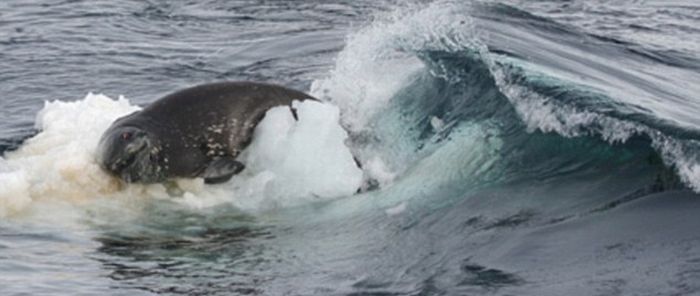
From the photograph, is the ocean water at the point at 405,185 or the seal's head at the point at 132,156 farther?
the seal's head at the point at 132,156

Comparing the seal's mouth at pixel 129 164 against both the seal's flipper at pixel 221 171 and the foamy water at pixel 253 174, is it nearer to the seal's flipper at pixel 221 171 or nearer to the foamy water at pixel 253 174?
the foamy water at pixel 253 174

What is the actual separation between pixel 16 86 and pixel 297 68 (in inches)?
113

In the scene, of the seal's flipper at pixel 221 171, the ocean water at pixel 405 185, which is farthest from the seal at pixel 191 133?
the ocean water at pixel 405 185

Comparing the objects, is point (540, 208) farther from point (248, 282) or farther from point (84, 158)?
point (84, 158)

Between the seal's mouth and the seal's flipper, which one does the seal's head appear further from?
the seal's flipper

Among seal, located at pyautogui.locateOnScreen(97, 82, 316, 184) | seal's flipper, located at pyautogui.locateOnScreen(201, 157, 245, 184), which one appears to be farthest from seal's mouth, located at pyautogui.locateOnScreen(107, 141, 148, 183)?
seal's flipper, located at pyautogui.locateOnScreen(201, 157, 245, 184)

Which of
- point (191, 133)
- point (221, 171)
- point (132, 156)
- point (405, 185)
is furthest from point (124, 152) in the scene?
point (405, 185)

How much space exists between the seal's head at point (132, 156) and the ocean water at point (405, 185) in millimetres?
83

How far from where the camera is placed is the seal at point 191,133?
32.5 ft

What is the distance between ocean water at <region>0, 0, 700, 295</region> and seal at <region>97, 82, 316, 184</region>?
115mm

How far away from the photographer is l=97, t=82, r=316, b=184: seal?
32.5 ft

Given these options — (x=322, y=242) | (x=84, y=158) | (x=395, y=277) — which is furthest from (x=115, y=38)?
(x=395, y=277)

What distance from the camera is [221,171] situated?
994cm

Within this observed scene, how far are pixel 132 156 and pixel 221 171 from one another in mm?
635
